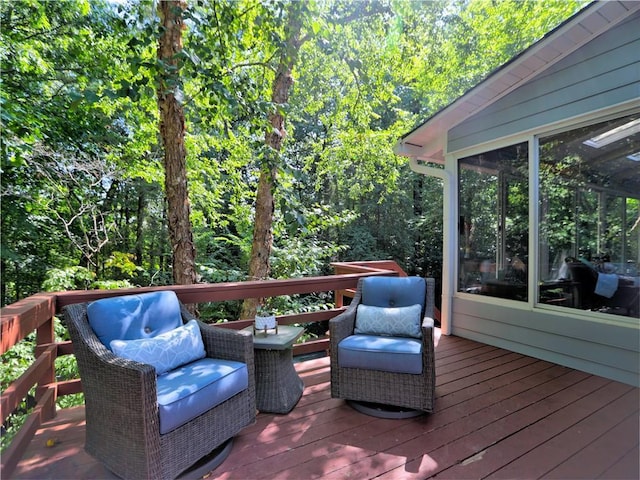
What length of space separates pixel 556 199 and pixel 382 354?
98.6 inches

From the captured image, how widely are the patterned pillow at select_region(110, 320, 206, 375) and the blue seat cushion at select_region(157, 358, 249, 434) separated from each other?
48 mm

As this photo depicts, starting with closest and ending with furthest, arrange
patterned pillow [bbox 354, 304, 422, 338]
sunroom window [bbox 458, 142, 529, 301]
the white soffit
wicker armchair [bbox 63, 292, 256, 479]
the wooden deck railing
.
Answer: wicker armchair [bbox 63, 292, 256, 479], the wooden deck railing, patterned pillow [bbox 354, 304, 422, 338], the white soffit, sunroom window [bbox 458, 142, 529, 301]

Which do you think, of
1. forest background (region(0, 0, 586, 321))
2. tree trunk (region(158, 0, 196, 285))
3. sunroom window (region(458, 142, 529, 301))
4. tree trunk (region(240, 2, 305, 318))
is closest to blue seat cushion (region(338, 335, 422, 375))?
forest background (region(0, 0, 586, 321))

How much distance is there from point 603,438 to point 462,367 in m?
1.14

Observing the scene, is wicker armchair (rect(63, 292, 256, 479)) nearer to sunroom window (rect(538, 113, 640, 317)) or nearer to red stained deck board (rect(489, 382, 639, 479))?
red stained deck board (rect(489, 382, 639, 479))

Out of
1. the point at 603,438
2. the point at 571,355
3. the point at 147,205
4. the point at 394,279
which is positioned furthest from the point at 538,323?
the point at 147,205

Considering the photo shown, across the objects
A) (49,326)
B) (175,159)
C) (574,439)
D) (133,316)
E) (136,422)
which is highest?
(175,159)

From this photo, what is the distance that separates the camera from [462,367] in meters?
→ 3.07

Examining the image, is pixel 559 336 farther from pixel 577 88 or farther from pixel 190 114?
pixel 190 114

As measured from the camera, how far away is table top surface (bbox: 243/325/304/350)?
2.23m

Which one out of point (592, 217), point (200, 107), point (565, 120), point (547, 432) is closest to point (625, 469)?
point (547, 432)

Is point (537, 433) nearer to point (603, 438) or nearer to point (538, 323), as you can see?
point (603, 438)

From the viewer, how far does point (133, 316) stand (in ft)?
6.56

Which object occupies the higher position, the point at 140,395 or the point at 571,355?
the point at 140,395
